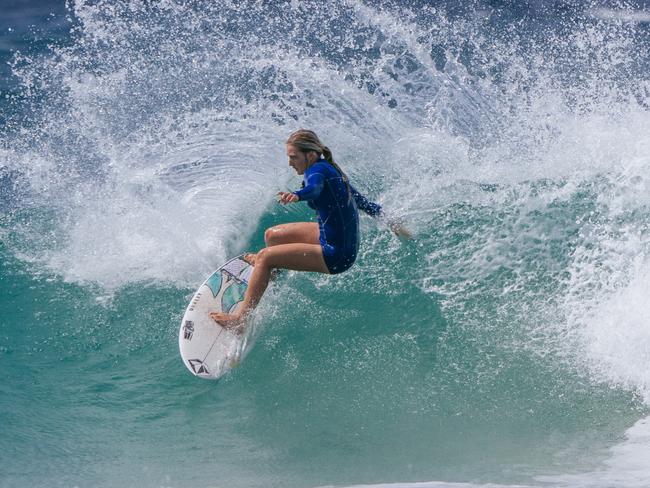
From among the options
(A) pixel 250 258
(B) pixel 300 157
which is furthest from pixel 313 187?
(A) pixel 250 258

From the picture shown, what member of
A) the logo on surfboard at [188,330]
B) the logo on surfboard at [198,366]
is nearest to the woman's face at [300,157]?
the logo on surfboard at [188,330]

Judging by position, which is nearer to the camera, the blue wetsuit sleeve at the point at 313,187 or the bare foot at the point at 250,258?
the blue wetsuit sleeve at the point at 313,187

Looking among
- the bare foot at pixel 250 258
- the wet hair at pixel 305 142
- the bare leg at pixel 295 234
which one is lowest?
the bare leg at pixel 295 234

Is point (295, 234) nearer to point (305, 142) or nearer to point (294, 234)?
point (294, 234)

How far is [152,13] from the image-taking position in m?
13.4

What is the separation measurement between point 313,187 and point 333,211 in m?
0.31

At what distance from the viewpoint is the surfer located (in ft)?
16.3

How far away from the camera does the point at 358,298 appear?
5965 mm

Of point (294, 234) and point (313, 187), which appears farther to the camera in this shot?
point (294, 234)

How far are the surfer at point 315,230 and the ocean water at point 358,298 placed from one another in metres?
0.41

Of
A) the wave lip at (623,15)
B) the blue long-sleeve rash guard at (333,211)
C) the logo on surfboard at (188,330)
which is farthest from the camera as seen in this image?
the wave lip at (623,15)

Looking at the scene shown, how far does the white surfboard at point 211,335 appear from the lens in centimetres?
520

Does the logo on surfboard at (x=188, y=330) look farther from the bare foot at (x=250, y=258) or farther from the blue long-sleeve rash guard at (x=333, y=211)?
the blue long-sleeve rash guard at (x=333, y=211)

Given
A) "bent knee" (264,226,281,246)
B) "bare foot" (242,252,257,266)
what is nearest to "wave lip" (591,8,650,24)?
"bare foot" (242,252,257,266)
